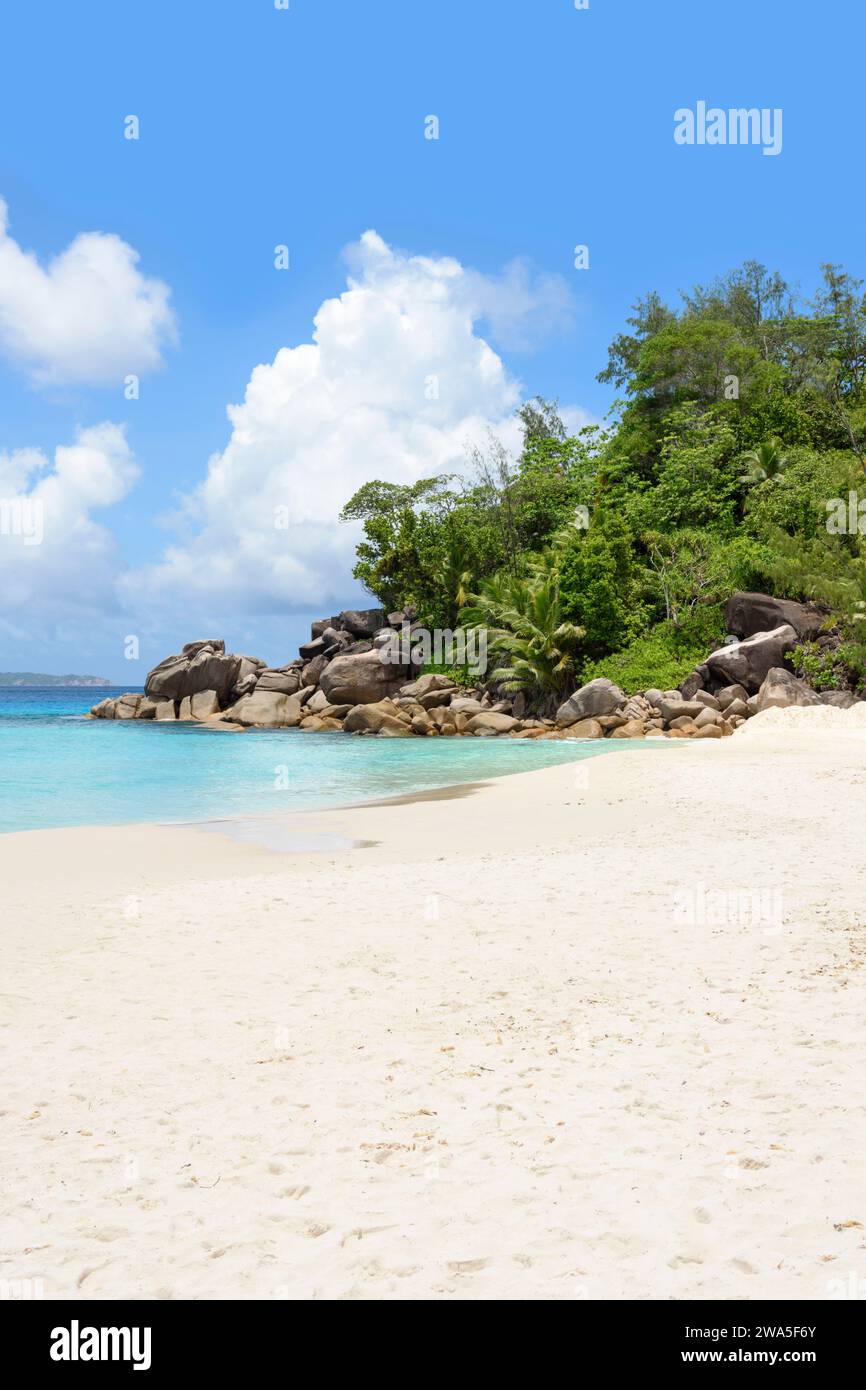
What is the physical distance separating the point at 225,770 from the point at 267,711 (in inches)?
803

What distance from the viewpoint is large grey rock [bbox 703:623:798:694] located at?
3191cm

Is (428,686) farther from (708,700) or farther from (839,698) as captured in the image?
(839,698)

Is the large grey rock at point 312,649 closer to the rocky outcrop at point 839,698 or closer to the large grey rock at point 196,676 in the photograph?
the large grey rock at point 196,676

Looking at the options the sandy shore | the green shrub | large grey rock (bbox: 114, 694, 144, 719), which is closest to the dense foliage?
the green shrub

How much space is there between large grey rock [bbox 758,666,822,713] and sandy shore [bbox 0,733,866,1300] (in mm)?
21432

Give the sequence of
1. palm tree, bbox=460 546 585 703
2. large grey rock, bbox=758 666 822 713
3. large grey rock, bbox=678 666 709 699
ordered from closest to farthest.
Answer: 1. large grey rock, bbox=758 666 822 713
2. large grey rock, bbox=678 666 709 699
3. palm tree, bbox=460 546 585 703

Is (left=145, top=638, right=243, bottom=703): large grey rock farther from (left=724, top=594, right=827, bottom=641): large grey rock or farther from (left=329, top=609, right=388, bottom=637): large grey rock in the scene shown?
(left=724, top=594, right=827, bottom=641): large grey rock

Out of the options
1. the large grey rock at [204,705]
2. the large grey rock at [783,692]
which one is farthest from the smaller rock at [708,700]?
the large grey rock at [204,705]

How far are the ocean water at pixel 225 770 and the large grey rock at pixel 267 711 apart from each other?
4.69 meters

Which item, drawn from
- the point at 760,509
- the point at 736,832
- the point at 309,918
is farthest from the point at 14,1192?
the point at 760,509
